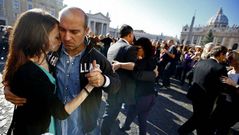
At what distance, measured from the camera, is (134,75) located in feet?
9.55

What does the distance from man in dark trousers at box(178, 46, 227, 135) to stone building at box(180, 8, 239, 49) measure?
2773 inches

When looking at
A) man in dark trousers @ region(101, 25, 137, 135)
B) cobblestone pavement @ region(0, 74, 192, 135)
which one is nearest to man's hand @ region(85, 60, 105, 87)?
man in dark trousers @ region(101, 25, 137, 135)

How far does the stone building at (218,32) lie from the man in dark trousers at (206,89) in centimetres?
7044

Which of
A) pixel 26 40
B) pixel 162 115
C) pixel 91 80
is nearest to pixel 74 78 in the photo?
pixel 91 80

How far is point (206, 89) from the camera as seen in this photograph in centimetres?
311

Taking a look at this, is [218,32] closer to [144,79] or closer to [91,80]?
[144,79]

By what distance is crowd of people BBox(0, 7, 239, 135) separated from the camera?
4.19ft

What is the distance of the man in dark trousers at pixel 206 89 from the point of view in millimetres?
2984

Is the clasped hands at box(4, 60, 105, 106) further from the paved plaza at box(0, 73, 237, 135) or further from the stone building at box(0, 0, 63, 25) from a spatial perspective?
the stone building at box(0, 0, 63, 25)

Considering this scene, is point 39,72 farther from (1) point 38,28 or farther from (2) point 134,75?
(2) point 134,75

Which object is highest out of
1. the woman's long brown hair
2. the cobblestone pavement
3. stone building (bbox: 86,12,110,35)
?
stone building (bbox: 86,12,110,35)

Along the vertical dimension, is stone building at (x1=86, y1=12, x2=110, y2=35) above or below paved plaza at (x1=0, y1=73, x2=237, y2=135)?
above

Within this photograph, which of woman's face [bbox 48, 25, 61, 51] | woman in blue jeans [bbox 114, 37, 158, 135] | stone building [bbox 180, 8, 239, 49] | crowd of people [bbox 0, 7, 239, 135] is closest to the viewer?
crowd of people [bbox 0, 7, 239, 135]

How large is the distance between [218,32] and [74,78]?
285ft
